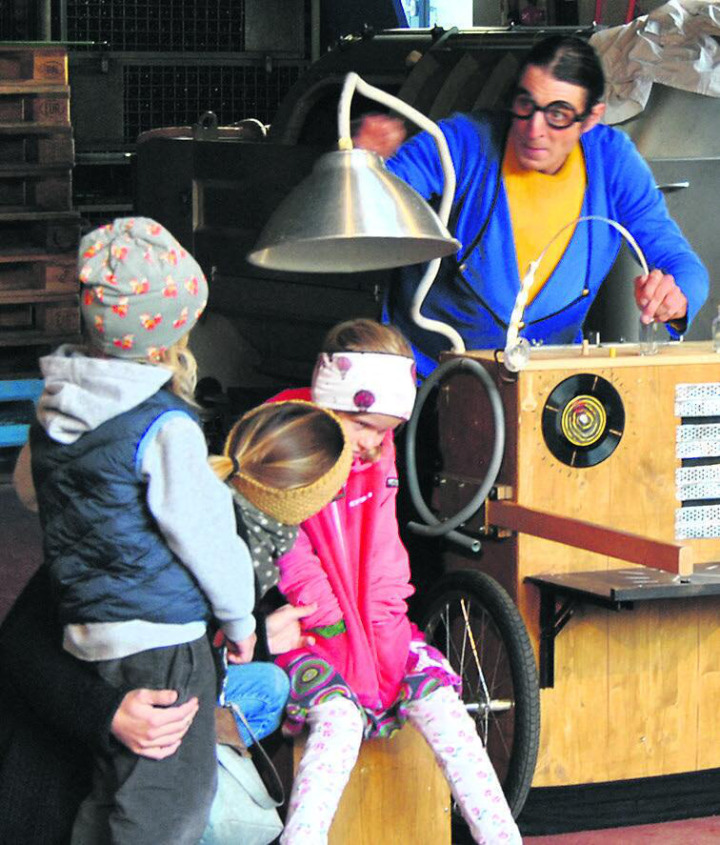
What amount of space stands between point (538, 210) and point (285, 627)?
137 cm

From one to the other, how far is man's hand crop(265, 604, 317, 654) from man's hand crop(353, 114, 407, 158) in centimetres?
134

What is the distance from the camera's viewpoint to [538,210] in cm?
387

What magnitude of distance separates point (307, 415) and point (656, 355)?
109 cm

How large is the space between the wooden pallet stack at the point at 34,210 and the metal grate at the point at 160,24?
217cm

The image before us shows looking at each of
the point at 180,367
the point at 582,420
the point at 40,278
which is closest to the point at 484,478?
the point at 582,420

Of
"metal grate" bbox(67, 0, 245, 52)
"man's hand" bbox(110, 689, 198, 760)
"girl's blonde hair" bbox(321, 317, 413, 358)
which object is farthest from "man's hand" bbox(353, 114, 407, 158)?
"metal grate" bbox(67, 0, 245, 52)

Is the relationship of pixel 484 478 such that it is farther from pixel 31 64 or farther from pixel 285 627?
pixel 31 64

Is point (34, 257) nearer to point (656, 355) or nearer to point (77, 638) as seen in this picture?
point (656, 355)

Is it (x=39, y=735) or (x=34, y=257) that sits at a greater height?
(x=34, y=257)

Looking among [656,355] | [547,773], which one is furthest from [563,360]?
[547,773]

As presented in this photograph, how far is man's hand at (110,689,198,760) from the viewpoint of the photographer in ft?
7.93

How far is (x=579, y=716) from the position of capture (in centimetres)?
351

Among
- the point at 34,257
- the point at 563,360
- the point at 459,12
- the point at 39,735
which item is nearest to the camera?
the point at 39,735

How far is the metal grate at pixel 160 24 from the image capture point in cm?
Result: 877
